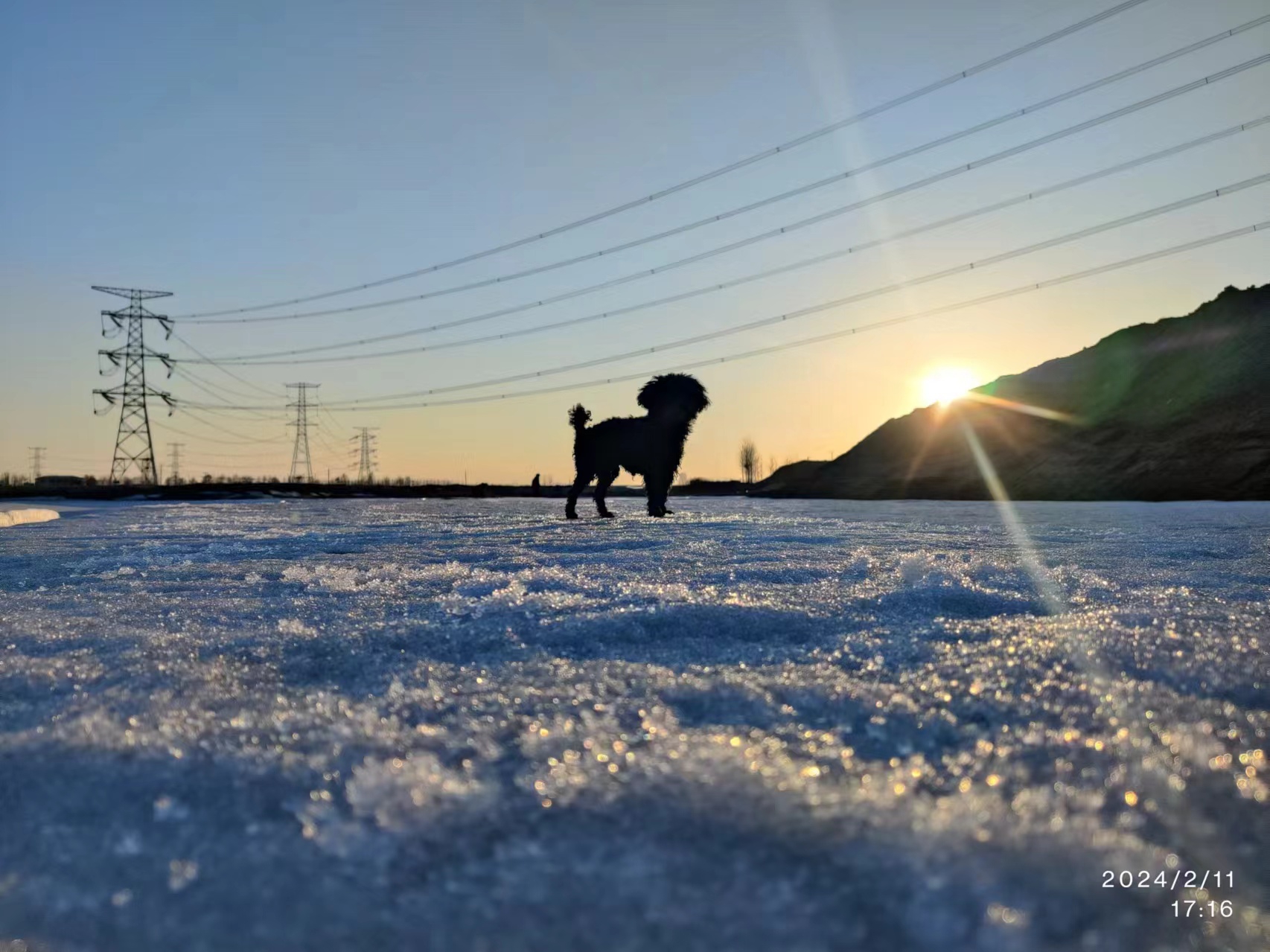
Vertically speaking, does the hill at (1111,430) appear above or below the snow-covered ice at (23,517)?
above

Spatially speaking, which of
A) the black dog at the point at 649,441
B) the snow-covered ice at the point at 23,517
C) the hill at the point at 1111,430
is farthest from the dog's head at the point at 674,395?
the hill at the point at 1111,430

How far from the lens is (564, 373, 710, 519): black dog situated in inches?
348

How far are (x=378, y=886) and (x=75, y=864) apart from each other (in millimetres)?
328

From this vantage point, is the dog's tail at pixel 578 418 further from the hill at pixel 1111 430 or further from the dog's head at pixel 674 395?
the hill at pixel 1111 430

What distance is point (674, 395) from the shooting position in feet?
29.2

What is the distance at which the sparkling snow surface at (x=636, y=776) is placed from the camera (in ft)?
2.05

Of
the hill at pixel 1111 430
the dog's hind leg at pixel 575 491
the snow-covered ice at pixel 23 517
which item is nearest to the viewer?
the snow-covered ice at pixel 23 517

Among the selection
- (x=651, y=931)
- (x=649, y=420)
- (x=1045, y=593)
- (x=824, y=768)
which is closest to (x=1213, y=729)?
(x=824, y=768)

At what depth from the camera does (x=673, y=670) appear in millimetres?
1364

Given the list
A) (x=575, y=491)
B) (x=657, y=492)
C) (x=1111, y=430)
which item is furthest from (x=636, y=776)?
(x=1111, y=430)

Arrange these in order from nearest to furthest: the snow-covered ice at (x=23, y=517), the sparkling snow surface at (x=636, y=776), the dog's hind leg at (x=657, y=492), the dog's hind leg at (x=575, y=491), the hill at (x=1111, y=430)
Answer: the sparkling snow surface at (x=636, y=776), the snow-covered ice at (x=23, y=517), the dog's hind leg at (x=657, y=492), the dog's hind leg at (x=575, y=491), the hill at (x=1111, y=430)

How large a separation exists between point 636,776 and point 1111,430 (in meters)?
22.5

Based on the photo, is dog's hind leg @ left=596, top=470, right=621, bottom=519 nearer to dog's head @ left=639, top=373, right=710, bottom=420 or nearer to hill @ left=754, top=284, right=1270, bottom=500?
dog's head @ left=639, top=373, right=710, bottom=420

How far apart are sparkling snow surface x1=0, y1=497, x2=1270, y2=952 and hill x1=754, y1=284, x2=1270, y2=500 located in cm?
1680
